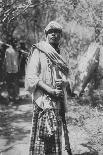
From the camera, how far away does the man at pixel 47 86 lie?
387 cm

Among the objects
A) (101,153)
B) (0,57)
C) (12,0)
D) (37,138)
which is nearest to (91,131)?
(101,153)

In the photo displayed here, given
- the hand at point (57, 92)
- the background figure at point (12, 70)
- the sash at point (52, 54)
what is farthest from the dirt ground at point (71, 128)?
A: the sash at point (52, 54)

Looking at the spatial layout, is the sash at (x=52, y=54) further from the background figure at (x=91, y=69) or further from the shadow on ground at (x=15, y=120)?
the background figure at (x=91, y=69)

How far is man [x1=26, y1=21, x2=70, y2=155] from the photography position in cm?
387

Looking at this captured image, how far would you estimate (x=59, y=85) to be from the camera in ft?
12.8

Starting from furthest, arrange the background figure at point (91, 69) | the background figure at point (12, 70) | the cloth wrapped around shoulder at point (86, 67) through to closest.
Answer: the cloth wrapped around shoulder at point (86, 67) < the background figure at point (91, 69) < the background figure at point (12, 70)

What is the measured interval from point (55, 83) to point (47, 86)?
0.47ft

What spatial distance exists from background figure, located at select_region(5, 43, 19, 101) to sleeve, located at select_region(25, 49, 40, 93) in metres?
5.92

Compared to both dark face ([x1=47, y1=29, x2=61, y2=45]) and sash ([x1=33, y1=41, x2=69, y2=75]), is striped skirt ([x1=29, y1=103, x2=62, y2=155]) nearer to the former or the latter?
sash ([x1=33, y1=41, x2=69, y2=75])

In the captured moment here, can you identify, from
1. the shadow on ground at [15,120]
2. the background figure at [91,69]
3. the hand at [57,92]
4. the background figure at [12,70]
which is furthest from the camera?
the background figure at [91,69]

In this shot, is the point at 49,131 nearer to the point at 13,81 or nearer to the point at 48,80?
the point at 48,80

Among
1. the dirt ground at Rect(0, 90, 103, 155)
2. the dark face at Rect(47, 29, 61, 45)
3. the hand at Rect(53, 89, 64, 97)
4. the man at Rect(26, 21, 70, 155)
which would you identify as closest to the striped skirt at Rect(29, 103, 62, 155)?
the man at Rect(26, 21, 70, 155)

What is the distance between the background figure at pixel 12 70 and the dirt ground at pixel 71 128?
35 centimetres

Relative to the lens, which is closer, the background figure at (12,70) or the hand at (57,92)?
the hand at (57,92)
